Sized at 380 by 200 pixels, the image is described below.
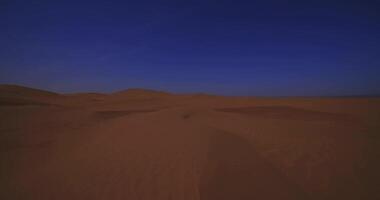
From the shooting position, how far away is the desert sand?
400 cm

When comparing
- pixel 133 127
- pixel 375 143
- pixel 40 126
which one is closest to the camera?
pixel 375 143

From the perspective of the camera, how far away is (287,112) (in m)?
10.1

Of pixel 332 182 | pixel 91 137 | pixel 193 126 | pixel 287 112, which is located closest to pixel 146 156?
pixel 91 137

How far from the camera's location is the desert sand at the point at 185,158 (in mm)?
4004

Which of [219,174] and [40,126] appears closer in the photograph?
[219,174]

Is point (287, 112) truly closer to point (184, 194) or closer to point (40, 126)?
point (184, 194)

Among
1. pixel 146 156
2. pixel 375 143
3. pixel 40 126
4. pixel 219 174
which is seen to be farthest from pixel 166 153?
pixel 375 143

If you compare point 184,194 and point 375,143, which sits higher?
point 375,143

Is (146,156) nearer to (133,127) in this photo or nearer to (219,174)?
(219,174)

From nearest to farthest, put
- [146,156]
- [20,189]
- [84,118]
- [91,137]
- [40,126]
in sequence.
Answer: [20,189] → [146,156] → [91,137] → [40,126] → [84,118]

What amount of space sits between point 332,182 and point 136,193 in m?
2.94

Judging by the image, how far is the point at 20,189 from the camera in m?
4.15

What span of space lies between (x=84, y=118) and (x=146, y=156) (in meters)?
4.10

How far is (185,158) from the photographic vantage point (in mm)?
5121
